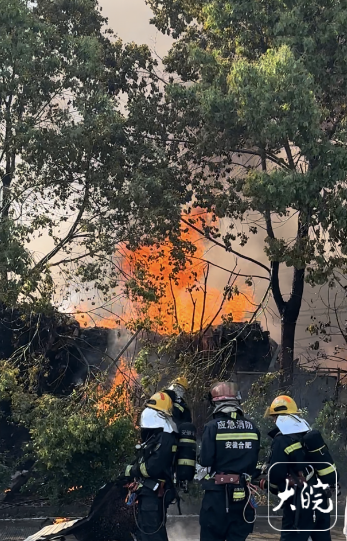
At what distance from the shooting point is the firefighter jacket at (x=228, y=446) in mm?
5805

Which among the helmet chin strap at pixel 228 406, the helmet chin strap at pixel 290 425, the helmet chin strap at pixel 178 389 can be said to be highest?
the helmet chin strap at pixel 178 389

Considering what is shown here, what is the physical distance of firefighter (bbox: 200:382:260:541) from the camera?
5805 mm

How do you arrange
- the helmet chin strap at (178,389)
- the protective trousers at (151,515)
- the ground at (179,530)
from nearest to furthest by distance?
the protective trousers at (151,515) < the helmet chin strap at (178,389) < the ground at (179,530)

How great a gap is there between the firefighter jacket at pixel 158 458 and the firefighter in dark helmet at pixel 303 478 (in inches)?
37.9

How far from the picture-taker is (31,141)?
37.4ft

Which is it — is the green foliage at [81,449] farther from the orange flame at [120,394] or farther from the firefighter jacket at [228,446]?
the firefighter jacket at [228,446]

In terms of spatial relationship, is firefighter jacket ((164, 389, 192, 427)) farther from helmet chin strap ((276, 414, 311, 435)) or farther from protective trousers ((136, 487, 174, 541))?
helmet chin strap ((276, 414, 311, 435))

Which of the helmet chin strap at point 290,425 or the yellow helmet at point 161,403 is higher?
the yellow helmet at point 161,403

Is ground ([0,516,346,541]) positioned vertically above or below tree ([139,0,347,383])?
below

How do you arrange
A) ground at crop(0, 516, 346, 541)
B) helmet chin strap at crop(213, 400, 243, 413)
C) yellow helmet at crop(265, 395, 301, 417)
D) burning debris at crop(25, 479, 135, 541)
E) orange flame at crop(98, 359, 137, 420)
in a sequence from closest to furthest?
helmet chin strap at crop(213, 400, 243, 413), yellow helmet at crop(265, 395, 301, 417), burning debris at crop(25, 479, 135, 541), ground at crop(0, 516, 346, 541), orange flame at crop(98, 359, 137, 420)

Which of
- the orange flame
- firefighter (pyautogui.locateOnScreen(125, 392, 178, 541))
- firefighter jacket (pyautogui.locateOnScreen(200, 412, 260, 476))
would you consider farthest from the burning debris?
the orange flame

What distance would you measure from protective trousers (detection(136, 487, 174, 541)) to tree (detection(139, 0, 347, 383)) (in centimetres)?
547

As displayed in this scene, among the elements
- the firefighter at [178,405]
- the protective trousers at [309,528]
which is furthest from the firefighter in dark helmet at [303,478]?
the firefighter at [178,405]

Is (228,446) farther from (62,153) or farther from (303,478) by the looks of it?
(62,153)
